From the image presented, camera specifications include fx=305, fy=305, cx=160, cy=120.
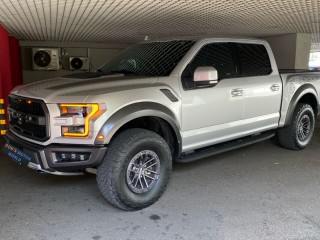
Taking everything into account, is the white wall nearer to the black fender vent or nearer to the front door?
the front door

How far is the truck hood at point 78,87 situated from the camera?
2887 millimetres

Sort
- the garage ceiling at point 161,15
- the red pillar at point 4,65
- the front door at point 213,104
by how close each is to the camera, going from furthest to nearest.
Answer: the red pillar at point 4,65 → the garage ceiling at point 161,15 → the front door at point 213,104

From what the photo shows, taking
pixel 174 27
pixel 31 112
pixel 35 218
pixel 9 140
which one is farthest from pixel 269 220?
pixel 174 27

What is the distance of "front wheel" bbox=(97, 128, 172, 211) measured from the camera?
2.98 metres

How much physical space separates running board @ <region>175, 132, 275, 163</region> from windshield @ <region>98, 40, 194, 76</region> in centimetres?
103

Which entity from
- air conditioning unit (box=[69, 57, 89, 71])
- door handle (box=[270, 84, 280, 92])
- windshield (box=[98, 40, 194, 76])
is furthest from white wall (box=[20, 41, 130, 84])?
door handle (box=[270, 84, 280, 92])

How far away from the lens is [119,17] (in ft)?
19.6

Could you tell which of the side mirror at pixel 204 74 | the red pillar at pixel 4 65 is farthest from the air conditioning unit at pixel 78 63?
the side mirror at pixel 204 74

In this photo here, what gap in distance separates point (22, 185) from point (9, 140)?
725 millimetres

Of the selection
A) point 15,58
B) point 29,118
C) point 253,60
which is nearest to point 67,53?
point 15,58

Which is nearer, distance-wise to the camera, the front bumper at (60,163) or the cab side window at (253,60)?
the front bumper at (60,163)

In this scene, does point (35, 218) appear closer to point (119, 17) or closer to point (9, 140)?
point (9, 140)

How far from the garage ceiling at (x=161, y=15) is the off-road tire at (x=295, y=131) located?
5.78 feet

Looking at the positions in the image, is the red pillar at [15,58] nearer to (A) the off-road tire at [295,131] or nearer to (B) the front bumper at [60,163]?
(B) the front bumper at [60,163]
